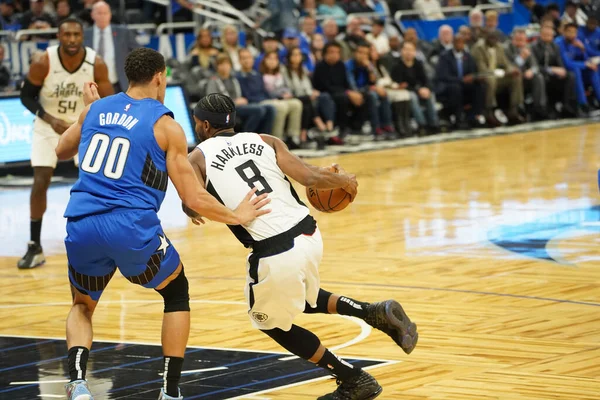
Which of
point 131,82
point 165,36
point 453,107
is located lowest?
point 453,107

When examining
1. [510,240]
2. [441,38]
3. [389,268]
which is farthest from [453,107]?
[389,268]

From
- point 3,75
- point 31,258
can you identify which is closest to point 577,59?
point 3,75

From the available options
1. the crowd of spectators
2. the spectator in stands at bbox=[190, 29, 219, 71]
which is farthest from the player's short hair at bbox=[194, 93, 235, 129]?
the spectator in stands at bbox=[190, 29, 219, 71]

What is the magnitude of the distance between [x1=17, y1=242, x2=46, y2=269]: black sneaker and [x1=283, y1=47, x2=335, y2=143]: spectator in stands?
27.9ft

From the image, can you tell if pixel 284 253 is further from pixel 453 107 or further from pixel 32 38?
pixel 453 107

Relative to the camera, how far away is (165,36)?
58.7 ft

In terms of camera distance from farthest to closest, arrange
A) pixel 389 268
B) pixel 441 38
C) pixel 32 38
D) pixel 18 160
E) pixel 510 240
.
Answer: pixel 441 38, pixel 32 38, pixel 18 160, pixel 510 240, pixel 389 268

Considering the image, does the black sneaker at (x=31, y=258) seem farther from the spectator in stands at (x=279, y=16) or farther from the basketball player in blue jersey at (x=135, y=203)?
the spectator in stands at (x=279, y=16)

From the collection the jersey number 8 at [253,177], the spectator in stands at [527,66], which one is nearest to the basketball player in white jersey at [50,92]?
the jersey number 8 at [253,177]

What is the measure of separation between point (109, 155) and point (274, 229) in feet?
2.54

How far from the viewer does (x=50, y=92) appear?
932cm

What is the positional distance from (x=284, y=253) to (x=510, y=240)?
4941mm

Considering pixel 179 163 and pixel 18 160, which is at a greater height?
pixel 179 163

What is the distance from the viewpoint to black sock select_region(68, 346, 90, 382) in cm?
512
